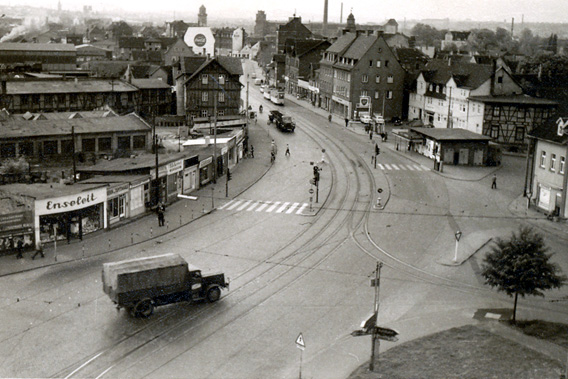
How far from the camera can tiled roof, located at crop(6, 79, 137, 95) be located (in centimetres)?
6369

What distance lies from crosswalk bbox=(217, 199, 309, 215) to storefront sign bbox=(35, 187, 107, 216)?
939cm

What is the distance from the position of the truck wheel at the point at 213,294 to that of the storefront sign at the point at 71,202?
1190 cm

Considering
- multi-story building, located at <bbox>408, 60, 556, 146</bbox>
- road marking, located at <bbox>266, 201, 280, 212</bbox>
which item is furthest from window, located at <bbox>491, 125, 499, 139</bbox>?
road marking, located at <bbox>266, 201, 280, 212</bbox>

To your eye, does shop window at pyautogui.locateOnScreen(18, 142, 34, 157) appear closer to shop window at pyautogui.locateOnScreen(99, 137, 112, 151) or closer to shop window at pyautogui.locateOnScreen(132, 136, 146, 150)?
shop window at pyautogui.locateOnScreen(99, 137, 112, 151)

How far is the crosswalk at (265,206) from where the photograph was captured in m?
44.2

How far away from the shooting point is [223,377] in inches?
836

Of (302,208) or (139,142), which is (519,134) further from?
(139,142)

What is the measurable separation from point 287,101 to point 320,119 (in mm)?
20364

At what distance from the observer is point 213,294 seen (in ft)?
90.0

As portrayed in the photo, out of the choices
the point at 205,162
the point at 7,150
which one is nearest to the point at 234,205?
the point at 205,162

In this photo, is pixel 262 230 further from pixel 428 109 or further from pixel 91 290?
pixel 428 109

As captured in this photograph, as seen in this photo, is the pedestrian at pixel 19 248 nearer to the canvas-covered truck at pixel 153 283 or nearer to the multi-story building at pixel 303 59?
the canvas-covered truck at pixel 153 283

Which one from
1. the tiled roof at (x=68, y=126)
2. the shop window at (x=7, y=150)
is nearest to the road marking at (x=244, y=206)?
the tiled roof at (x=68, y=126)

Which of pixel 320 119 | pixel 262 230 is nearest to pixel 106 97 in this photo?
pixel 320 119
